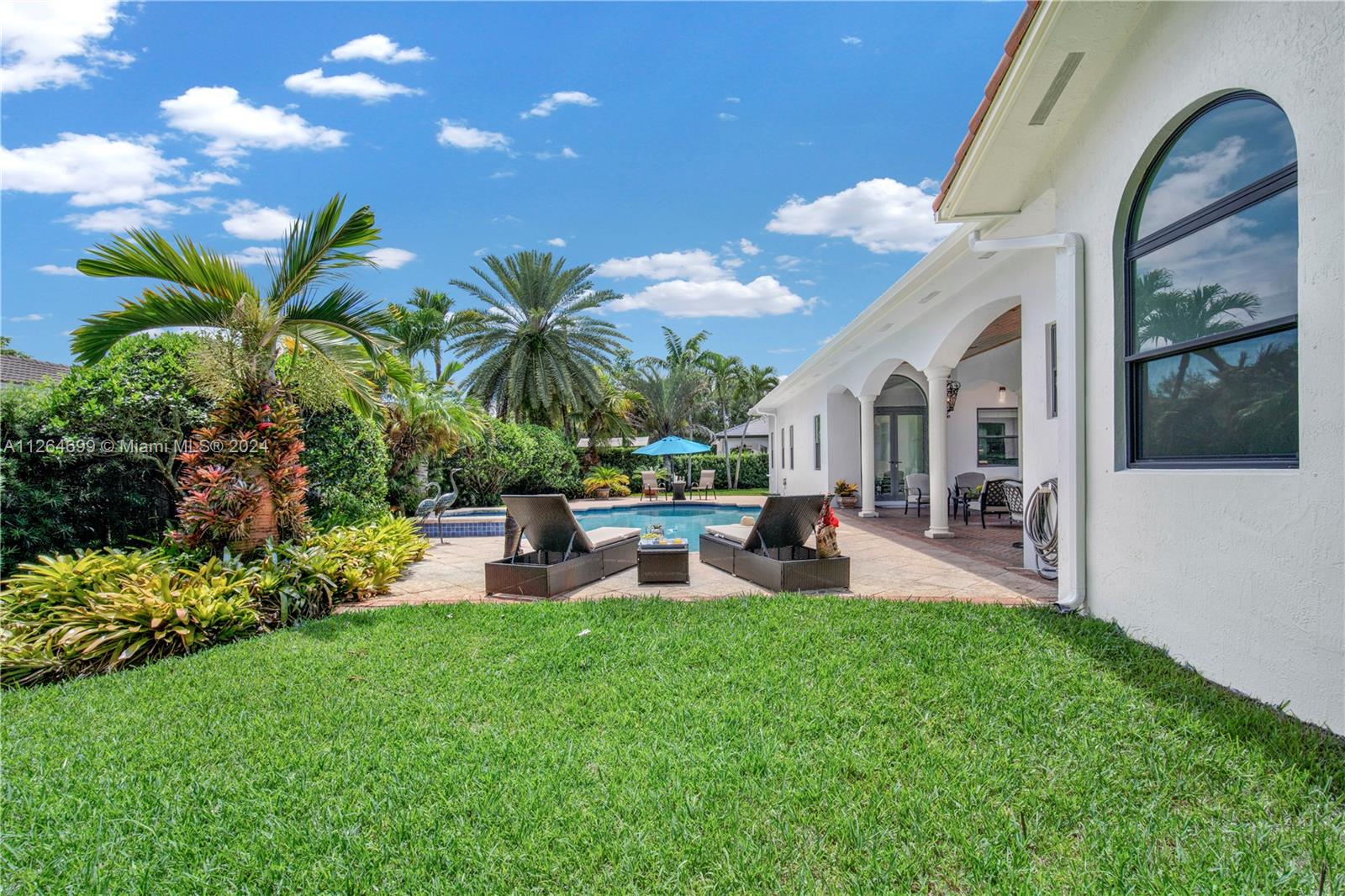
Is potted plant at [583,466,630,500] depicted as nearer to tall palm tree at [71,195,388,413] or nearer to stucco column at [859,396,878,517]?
stucco column at [859,396,878,517]

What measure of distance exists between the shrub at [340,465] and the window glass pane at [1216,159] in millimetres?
9208

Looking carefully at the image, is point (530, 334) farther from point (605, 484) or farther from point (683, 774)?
point (683, 774)

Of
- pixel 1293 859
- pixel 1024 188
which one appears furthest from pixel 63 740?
pixel 1024 188

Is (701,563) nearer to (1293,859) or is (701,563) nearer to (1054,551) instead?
(1054,551)

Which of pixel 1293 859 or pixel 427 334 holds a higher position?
pixel 427 334

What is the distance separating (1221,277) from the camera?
3.73m

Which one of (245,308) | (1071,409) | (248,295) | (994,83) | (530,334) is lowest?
(1071,409)

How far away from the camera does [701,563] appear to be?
337 inches

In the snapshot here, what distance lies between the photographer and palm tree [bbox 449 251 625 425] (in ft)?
77.2

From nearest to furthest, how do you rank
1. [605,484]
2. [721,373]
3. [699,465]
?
[605,484] < [699,465] < [721,373]

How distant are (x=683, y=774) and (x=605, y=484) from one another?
23424 millimetres

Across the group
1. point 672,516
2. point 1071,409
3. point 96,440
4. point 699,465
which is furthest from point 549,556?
point 699,465

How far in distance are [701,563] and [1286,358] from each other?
6.30 m

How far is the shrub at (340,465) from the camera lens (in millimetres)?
8984
